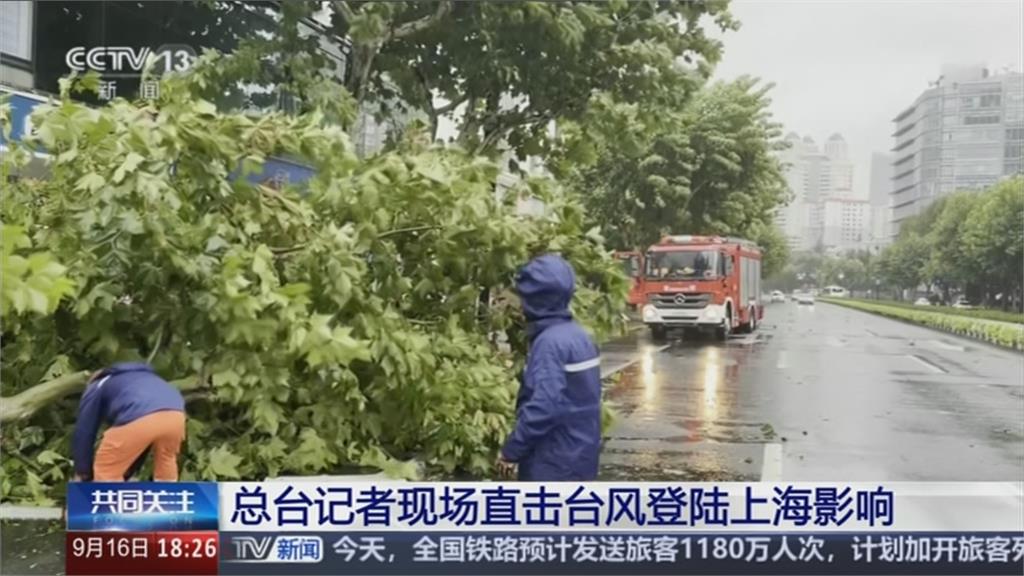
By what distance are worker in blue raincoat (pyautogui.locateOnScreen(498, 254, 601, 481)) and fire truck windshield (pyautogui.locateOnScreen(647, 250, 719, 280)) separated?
1089 mm

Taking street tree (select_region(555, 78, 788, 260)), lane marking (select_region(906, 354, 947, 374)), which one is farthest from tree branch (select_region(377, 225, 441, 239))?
lane marking (select_region(906, 354, 947, 374))

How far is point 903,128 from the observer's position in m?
3.16

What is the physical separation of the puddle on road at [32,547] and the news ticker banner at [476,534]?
37 cm

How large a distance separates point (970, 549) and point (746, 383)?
46.0 inches

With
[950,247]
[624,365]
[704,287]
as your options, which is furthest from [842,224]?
[624,365]

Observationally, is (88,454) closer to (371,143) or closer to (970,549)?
(371,143)

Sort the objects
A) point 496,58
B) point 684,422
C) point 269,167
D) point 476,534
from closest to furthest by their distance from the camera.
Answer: point 476,534, point 269,167, point 684,422, point 496,58

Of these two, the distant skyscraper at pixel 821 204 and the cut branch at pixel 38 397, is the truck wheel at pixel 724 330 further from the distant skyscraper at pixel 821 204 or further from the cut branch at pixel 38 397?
the cut branch at pixel 38 397

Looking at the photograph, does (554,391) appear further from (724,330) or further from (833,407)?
(724,330)

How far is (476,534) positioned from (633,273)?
4.83 feet

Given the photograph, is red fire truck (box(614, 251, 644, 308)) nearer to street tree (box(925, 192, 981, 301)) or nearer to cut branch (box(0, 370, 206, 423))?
street tree (box(925, 192, 981, 301))

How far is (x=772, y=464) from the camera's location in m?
3.20

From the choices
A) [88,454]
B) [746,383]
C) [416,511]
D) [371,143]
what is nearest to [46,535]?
[88,454]

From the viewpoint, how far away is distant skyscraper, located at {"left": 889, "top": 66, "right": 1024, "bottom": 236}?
3.09 metres
